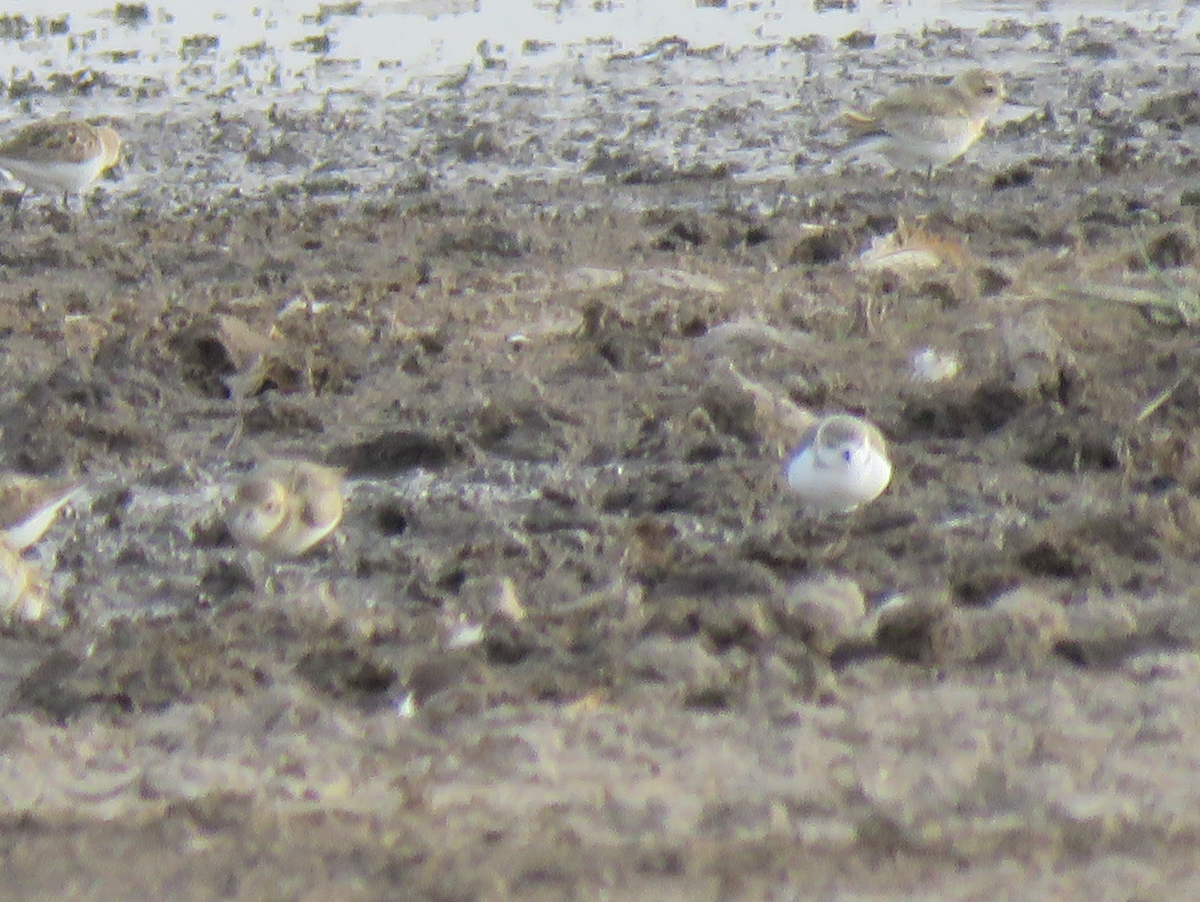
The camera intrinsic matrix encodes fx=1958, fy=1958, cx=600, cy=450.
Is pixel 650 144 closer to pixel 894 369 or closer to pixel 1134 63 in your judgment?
pixel 1134 63

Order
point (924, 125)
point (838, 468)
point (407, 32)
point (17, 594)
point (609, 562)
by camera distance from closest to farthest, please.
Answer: point (17, 594), point (609, 562), point (838, 468), point (924, 125), point (407, 32)

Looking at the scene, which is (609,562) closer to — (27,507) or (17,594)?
(17,594)

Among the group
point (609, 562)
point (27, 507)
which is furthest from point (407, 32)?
point (609, 562)

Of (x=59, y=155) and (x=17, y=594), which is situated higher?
(x=17, y=594)

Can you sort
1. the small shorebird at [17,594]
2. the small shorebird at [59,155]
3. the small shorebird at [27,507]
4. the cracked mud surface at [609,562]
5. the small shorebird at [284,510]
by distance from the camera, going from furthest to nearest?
the small shorebird at [59,155] < the small shorebird at [27,507] < the small shorebird at [284,510] < the small shorebird at [17,594] < the cracked mud surface at [609,562]

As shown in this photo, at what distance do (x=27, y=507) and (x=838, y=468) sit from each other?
211 centimetres

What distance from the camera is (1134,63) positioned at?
45.8ft

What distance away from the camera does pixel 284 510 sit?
4.86 metres

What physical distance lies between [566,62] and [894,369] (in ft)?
27.4

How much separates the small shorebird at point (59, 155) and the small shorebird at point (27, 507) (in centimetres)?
502

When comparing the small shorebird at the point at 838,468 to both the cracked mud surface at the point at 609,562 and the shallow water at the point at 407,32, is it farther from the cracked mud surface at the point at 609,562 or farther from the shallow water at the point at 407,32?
the shallow water at the point at 407,32

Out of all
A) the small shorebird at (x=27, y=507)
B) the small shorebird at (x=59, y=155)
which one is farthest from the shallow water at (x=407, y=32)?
the small shorebird at (x=27, y=507)

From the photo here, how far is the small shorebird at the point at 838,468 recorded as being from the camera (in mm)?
4906

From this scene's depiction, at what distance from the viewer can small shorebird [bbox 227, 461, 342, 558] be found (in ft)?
16.0
